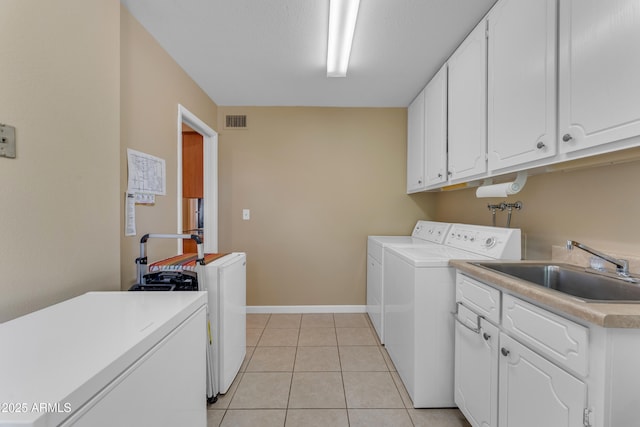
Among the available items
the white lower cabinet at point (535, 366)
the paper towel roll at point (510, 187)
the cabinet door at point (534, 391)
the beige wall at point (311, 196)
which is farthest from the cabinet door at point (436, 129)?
the cabinet door at point (534, 391)

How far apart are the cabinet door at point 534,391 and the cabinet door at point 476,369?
5 cm

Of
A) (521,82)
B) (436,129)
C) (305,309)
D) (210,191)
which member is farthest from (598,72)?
(210,191)

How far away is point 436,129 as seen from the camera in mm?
2248

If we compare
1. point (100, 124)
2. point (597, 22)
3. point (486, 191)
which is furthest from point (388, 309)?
point (100, 124)

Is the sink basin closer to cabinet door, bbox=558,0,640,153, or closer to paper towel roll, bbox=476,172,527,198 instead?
paper towel roll, bbox=476,172,527,198

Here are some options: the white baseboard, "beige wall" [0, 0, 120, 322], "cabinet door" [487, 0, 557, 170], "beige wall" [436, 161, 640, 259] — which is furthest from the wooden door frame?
"beige wall" [436, 161, 640, 259]

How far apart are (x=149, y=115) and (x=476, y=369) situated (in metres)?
2.48

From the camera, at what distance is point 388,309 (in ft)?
7.19

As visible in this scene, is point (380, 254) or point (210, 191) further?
point (210, 191)

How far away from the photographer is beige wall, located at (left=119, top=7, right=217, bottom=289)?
1599mm

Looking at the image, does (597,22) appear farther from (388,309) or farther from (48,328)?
(48,328)

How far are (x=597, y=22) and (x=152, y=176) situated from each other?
236 centimetres

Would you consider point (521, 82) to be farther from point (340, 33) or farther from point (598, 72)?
point (340, 33)

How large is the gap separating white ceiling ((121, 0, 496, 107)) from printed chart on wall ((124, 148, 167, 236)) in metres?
0.88
